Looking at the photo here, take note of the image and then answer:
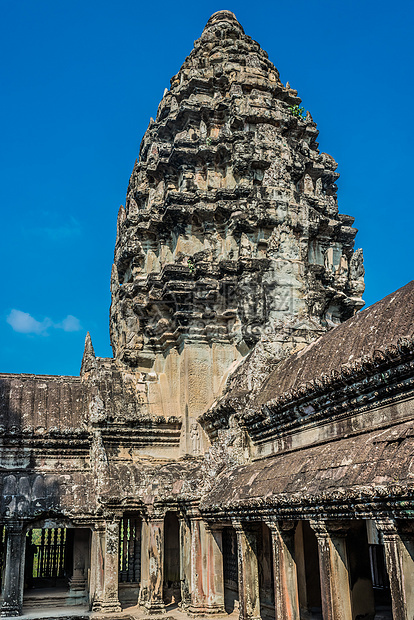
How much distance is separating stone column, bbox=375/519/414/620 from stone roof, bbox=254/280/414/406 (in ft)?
7.75

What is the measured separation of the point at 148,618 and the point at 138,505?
89.8 inches

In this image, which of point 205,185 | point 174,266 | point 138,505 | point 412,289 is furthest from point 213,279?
point 412,289

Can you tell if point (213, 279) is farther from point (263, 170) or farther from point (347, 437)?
point (347, 437)

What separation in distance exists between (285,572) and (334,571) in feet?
4.70

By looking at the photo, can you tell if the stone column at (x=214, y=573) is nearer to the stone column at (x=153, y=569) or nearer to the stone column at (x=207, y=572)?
the stone column at (x=207, y=572)

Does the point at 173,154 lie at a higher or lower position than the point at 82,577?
higher

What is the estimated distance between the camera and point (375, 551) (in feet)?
54.3

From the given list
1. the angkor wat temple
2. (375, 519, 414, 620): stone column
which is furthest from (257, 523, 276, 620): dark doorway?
(375, 519, 414, 620): stone column

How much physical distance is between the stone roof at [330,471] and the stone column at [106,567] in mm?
3309

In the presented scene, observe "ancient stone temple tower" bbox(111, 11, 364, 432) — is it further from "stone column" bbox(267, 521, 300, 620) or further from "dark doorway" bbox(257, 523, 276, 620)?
"stone column" bbox(267, 521, 300, 620)

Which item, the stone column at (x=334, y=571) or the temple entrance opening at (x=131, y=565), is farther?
the temple entrance opening at (x=131, y=565)

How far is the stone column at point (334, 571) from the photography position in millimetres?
8359

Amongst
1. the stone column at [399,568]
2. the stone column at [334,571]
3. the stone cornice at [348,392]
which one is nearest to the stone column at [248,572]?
the stone cornice at [348,392]

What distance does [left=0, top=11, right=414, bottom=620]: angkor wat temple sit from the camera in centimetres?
896
